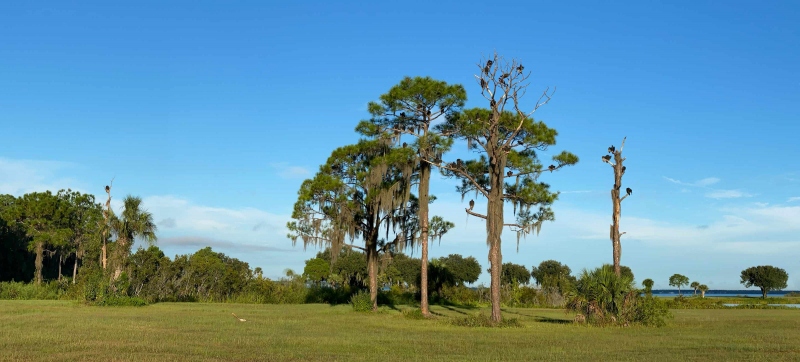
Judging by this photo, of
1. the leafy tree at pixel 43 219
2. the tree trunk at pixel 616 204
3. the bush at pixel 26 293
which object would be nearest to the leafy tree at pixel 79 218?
the leafy tree at pixel 43 219

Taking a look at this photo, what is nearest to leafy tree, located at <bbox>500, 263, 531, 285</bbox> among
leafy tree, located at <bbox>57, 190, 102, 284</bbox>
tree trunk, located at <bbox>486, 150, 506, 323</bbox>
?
leafy tree, located at <bbox>57, 190, 102, 284</bbox>

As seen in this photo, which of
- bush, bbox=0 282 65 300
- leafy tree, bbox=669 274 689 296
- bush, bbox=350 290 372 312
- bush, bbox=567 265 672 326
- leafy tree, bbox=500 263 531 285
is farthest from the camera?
leafy tree, bbox=669 274 689 296

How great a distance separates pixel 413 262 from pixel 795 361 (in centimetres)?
7243

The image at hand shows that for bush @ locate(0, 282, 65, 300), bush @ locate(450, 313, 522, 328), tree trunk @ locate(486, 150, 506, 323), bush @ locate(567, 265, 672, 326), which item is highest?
tree trunk @ locate(486, 150, 506, 323)

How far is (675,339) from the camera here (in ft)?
57.2

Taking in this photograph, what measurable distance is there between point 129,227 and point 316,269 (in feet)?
180

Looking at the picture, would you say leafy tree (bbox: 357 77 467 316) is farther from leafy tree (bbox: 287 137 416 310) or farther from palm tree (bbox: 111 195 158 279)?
palm tree (bbox: 111 195 158 279)

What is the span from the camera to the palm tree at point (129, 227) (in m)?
34.8

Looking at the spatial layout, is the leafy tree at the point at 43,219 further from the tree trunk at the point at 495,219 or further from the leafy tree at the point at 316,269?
the tree trunk at the point at 495,219

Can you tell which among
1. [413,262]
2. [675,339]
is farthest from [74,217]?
[675,339]

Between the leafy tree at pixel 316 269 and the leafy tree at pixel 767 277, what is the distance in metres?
59.2

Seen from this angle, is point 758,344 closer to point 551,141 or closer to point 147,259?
point 551,141

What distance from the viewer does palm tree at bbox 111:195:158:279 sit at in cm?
3475

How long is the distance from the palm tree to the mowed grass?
11.7 metres
